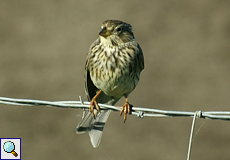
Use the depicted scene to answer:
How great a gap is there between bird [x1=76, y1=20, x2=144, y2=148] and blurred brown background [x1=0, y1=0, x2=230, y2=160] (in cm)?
311

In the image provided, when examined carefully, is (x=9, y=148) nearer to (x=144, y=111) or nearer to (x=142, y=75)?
(x=144, y=111)

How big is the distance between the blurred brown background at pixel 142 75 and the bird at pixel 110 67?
3.11 metres

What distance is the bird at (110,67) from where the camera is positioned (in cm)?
629

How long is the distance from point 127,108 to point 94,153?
3930 millimetres

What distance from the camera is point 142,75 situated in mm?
11289

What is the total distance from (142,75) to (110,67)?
5012 mm

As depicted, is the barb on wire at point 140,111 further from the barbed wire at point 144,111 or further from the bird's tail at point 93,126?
the bird's tail at point 93,126

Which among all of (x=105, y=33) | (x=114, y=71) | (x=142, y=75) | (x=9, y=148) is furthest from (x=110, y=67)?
(x=142, y=75)

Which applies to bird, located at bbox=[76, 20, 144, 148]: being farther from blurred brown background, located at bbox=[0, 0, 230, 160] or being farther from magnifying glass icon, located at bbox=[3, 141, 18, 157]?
blurred brown background, located at bbox=[0, 0, 230, 160]

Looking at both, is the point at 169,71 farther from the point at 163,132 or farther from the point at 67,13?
the point at 67,13

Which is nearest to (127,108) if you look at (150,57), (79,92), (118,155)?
(118,155)

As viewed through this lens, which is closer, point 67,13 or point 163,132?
point 163,132

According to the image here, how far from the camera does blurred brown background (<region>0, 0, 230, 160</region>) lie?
9883 mm

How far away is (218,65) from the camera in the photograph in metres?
11.9
